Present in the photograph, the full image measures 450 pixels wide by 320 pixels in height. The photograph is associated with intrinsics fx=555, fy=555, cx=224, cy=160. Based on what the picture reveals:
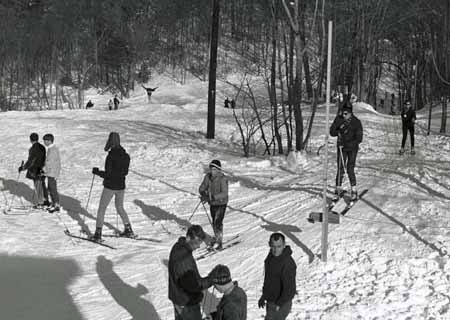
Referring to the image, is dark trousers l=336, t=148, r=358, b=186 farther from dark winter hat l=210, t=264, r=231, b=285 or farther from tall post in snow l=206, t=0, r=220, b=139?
tall post in snow l=206, t=0, r=220, b=139

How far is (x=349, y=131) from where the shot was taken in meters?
9.70

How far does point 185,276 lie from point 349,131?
5.47 metres

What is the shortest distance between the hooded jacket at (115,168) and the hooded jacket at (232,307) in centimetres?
538

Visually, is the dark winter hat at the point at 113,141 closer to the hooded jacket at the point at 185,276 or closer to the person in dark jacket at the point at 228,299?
the hooded jacket at the point at 185,276

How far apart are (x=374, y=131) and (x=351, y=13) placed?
1715 centimetres

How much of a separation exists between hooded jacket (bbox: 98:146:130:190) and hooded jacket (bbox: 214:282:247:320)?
5.38 meters

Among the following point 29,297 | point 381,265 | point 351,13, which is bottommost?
point 29,297

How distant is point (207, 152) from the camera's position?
18984mm

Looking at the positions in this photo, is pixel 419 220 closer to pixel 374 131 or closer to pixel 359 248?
pixel 359 248

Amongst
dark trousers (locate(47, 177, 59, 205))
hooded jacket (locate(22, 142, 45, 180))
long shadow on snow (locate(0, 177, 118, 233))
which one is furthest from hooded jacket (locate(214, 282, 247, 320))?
hooded jacket (locate(22, 142, 45, 180))

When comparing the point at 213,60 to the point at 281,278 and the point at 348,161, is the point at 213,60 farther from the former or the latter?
the point at 281,278

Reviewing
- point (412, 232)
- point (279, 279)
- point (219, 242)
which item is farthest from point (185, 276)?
point (412, 232)

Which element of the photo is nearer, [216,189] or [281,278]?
[281,278]

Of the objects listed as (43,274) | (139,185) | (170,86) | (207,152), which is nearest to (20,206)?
(139,185)
